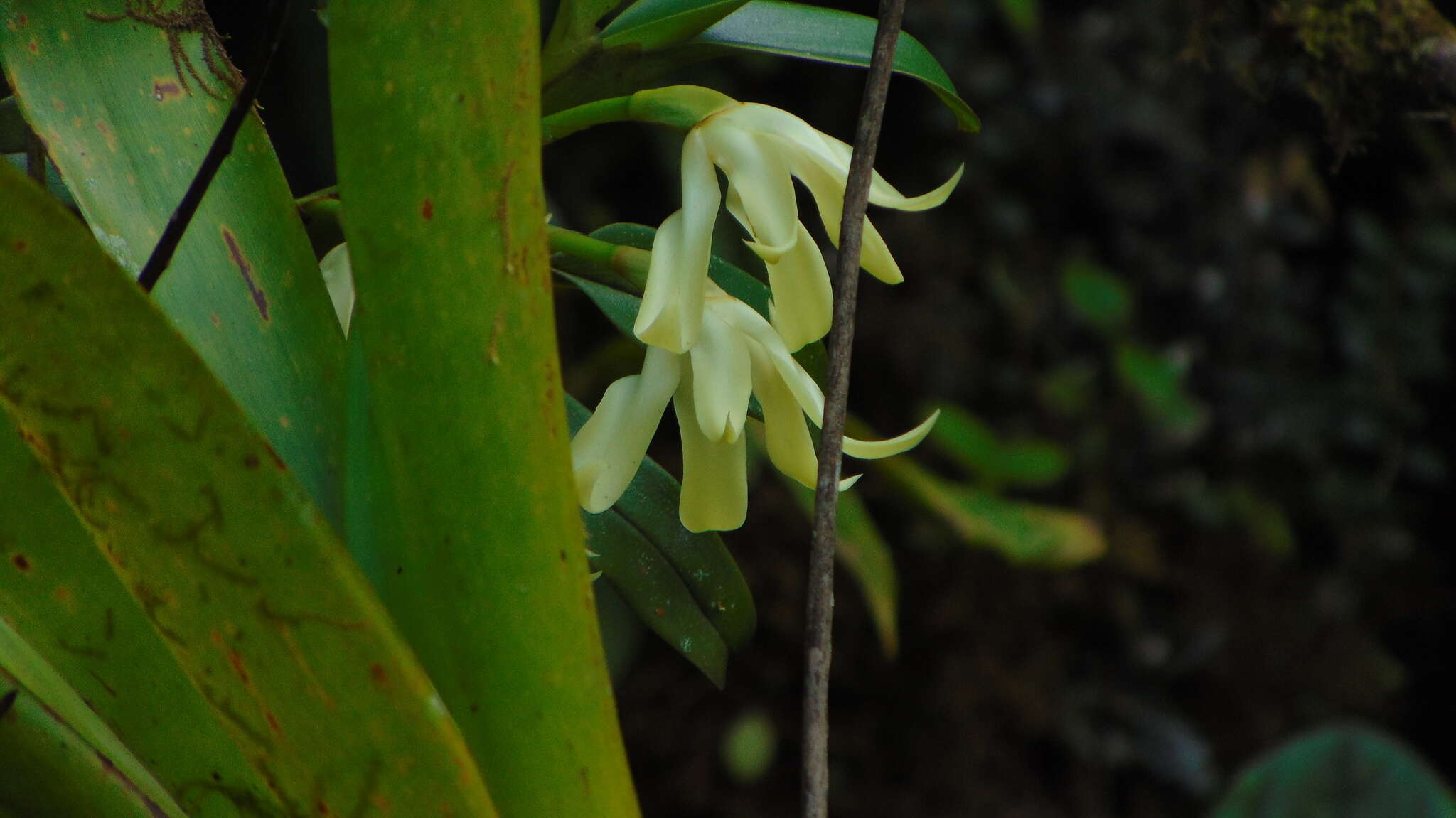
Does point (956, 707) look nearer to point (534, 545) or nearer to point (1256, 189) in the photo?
point (1256, 189)

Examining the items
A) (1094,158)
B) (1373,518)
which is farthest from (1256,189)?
(1373,518)

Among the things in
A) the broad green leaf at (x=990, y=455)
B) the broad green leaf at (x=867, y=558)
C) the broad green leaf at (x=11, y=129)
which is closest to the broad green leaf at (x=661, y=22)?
the broad green leaf at (x=11, y=129)

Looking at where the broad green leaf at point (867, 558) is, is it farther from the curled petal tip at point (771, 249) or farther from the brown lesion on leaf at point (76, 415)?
the brown lesion on leaf at point (76, 415)

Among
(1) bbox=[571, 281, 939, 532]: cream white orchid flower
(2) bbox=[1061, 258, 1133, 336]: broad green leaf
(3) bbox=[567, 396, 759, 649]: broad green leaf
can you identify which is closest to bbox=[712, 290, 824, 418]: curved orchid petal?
(1) bbox=[571, 281, 939, 532]: cream white orchid flower

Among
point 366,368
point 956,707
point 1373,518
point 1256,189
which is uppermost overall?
point 366,368

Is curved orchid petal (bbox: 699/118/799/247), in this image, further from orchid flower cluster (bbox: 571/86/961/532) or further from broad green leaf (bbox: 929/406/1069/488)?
broad green leaf (bbox: 929/406/1069/488)

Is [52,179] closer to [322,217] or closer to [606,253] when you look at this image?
[322,217]

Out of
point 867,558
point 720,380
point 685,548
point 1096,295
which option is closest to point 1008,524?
point 867,558
